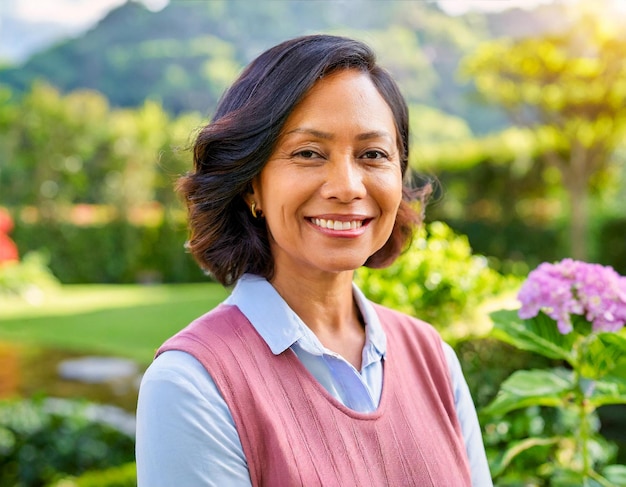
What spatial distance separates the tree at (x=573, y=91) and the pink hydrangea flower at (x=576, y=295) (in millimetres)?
9835

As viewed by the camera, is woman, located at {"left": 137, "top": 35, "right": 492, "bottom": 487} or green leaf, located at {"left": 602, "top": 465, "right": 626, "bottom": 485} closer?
woman, located at {"left": 137, "top": 35, "right": 492, "bottom": 487}

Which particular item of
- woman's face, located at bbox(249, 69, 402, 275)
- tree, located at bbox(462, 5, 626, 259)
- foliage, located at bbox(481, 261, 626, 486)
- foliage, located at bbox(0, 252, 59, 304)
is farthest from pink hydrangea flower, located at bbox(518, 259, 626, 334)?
foliage, located at bbox(0, 252, 59, 304)

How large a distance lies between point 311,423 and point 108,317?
10.7 m

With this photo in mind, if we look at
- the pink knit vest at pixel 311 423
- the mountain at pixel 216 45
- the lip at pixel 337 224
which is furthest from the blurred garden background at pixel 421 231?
the pink knit vest at pixel 311 423

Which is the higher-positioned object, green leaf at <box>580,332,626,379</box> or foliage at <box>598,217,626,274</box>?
green leaf at <box>580,332,626,379</box>

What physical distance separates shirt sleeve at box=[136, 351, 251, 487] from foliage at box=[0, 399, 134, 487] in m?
3.41

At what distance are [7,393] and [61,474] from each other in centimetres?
306

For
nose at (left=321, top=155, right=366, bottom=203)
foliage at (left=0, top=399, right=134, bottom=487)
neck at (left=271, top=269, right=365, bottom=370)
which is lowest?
foliage at (left=0, top=399, right=134, bottom=487)

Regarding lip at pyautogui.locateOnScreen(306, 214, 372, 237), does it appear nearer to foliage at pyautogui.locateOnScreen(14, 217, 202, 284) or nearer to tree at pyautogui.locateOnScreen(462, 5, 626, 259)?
tree at pyautogui.locateOnScreen(462, 5, 626, 259)

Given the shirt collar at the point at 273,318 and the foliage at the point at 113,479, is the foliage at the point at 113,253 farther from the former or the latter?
the shirt collar at the point at 273,318

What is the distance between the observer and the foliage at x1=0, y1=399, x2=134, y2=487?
4145mm

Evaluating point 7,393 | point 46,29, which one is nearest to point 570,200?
point 7,393

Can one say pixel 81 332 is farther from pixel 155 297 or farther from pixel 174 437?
pixel 174 437

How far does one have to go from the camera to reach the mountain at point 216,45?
25.5 meters
